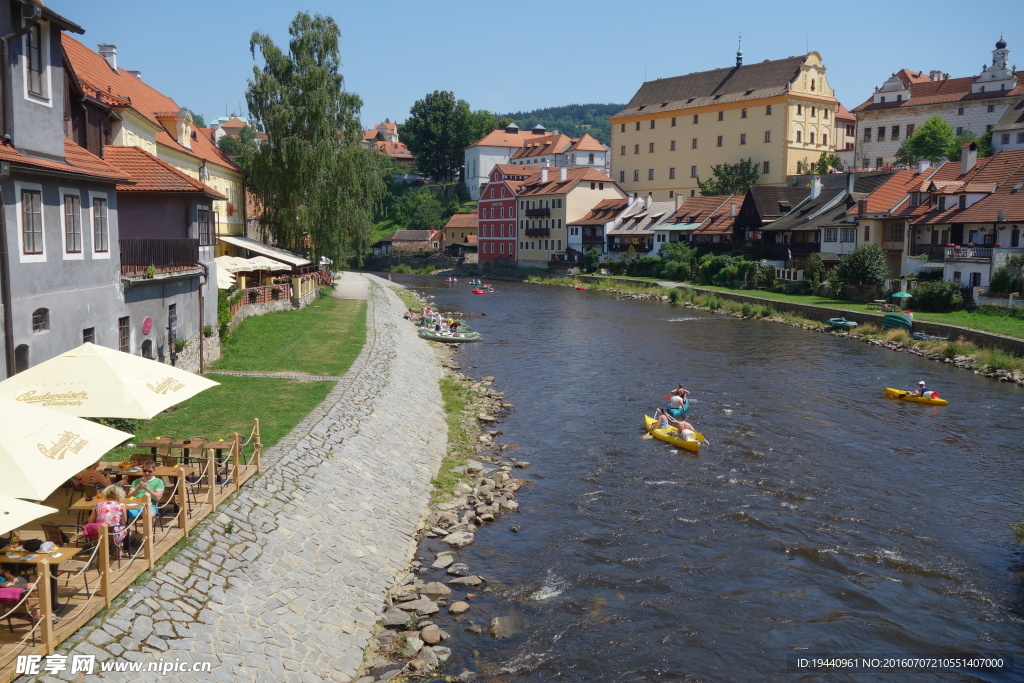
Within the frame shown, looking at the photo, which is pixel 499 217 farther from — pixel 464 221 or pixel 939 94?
pixel 939 94

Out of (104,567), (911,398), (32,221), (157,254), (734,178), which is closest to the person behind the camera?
(104,567)

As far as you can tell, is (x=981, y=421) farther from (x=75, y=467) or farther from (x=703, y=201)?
(x=703, y=201)

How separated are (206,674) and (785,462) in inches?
647

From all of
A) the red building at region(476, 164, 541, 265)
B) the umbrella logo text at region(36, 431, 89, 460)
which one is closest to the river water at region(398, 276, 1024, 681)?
the umbrella logo text at region(36, 431, 89, 460)

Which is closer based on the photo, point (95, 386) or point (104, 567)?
point (104, 567)

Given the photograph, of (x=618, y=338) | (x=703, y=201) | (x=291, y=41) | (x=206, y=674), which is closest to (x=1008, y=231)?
(x=618, y=338)

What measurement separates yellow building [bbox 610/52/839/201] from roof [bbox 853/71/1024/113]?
558 centimetres

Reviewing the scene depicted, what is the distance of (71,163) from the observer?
18078mm

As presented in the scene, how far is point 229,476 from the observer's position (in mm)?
14523

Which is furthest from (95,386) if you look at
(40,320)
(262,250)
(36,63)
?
(262,250)

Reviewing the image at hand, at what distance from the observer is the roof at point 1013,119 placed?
73.1 meters

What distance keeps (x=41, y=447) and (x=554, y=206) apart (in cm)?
8510

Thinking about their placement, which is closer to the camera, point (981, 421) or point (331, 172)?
point (981, 421)

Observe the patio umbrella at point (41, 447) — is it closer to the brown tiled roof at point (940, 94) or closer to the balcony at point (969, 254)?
the balcony at point (969, 254)
